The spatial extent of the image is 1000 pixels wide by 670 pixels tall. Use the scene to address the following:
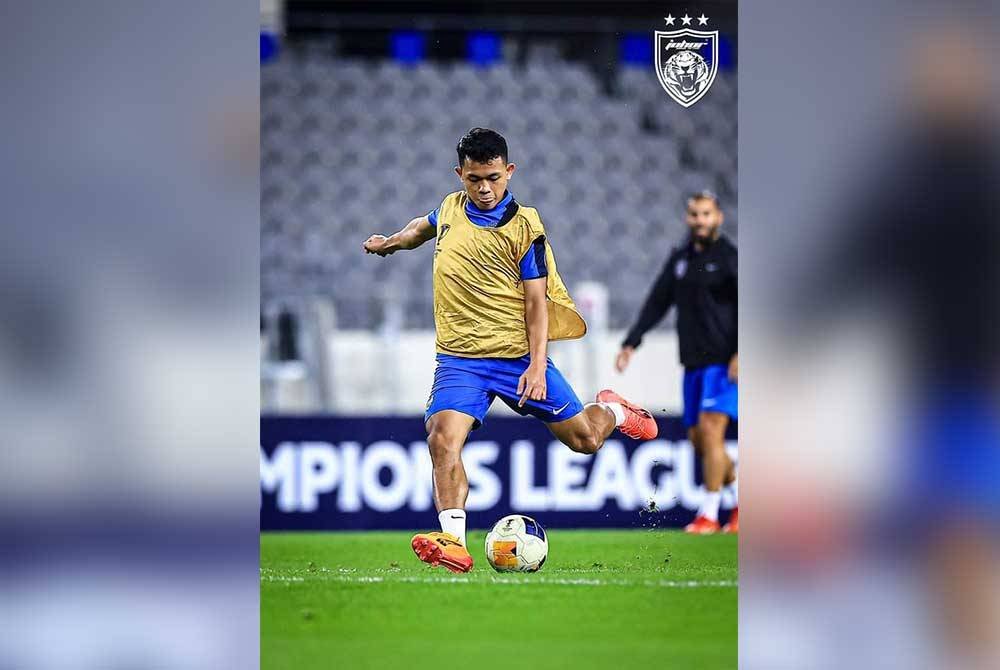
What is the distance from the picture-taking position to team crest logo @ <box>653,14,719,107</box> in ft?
10.4

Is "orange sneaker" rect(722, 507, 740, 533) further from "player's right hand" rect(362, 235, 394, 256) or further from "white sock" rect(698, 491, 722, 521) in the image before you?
"player's right hand" rect(362, 235, 394, 256)

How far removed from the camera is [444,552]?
315 centimetres

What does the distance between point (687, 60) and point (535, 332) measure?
821 mm

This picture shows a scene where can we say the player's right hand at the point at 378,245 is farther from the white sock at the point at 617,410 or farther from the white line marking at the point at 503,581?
the white line marking at the point at 503,581

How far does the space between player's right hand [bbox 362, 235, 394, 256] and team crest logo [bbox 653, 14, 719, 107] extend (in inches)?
33.2

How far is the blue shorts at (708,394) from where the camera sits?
10.6ft

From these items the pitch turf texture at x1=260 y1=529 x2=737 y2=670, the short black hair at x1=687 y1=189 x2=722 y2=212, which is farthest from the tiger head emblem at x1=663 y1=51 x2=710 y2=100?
the pitch turf texture at x1=260 y1=529 x2=737 y2=670

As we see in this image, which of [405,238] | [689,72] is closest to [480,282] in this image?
[405,238]
